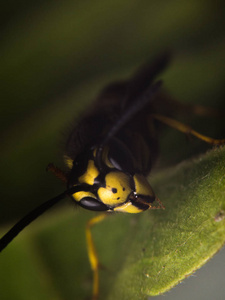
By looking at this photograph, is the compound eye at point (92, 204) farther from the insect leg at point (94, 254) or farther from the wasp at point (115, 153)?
the insect leg at point (94, 254)

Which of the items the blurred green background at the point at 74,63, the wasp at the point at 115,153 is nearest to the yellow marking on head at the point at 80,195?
the wasp at the point at 115,153

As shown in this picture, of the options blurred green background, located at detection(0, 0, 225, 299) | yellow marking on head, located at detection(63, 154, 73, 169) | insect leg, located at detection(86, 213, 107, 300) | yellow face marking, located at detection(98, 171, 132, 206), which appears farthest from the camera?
blurred green background, located at detection(0, 0, 225, 299)

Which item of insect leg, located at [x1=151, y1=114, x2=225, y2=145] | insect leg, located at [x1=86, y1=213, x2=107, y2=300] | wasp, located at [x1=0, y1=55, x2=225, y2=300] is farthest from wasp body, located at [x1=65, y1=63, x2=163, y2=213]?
insect leg, located at [x1=86, y1=213, x2=107, y2=300]

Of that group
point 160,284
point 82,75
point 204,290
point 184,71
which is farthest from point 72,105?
point 160,284

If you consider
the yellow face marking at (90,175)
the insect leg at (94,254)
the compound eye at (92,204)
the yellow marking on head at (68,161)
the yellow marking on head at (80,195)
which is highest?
the yellow marking on head at (68,161)

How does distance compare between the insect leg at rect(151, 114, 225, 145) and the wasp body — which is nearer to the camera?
the wasp body

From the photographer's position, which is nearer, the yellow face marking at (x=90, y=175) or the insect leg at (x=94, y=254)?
the yellow face marking at (x=90, y=175)

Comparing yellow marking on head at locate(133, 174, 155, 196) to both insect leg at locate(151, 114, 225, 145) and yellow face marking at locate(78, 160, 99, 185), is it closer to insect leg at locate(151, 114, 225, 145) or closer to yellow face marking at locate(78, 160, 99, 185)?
yellow face marking at locate(78, 160, 99, 185)
